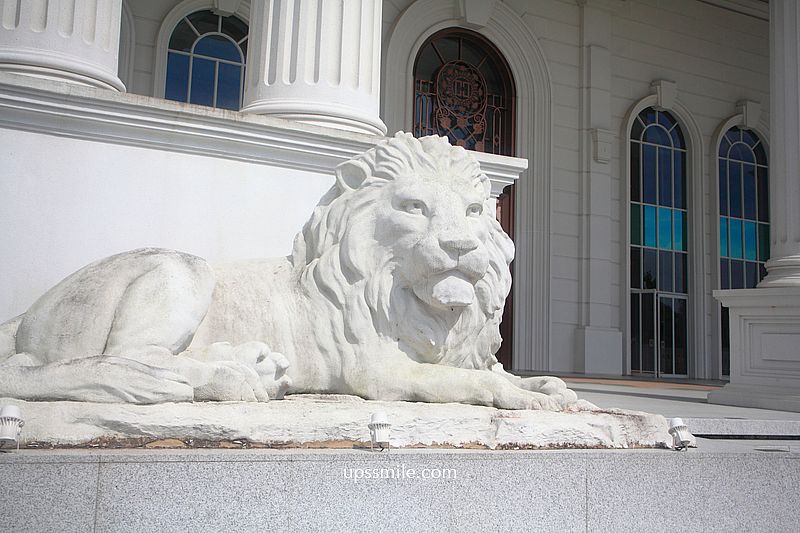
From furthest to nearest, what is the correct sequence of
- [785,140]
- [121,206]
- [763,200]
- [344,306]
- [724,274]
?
1. [763,200]
2. [724,274]
3. [785,140]
4. [121,206]
5. [344,306]

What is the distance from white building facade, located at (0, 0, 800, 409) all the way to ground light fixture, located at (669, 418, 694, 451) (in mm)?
2249

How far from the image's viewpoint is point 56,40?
463 centimetres

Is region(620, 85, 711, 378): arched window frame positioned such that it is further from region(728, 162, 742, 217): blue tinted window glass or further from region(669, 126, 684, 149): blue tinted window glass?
region(728, 162, 742, 217): blue tinted window glass

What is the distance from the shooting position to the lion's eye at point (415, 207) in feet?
11.6

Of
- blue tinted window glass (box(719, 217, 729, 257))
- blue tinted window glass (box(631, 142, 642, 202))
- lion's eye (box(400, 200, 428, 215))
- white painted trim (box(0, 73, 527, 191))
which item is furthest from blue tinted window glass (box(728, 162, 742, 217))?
lion's eye (box(400, 200, 428, 215))

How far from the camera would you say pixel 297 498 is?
249cm

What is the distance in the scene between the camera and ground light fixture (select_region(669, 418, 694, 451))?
332cm

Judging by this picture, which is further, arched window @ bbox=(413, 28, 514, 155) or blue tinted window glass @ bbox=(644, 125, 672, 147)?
blue tinted window glass @ bbox=(644, 125, 672, 147)

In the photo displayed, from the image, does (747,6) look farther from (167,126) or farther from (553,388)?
(553,388)

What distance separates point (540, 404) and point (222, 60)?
9.35 meters

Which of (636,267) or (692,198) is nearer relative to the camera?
(636,267)

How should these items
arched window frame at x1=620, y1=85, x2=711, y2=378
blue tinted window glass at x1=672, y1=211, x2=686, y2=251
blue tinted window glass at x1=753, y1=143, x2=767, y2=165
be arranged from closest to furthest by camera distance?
arched window frame at x1=620, y1=85, x2=711, y2=378, blue tinted window glass at x1=672, y1=211, x2=686, y2=251, blue tinted window glass at x1=753, y1=143, x2=767, y2=165

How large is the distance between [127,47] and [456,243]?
8.83 metres

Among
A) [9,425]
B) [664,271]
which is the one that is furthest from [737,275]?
[9,425]
